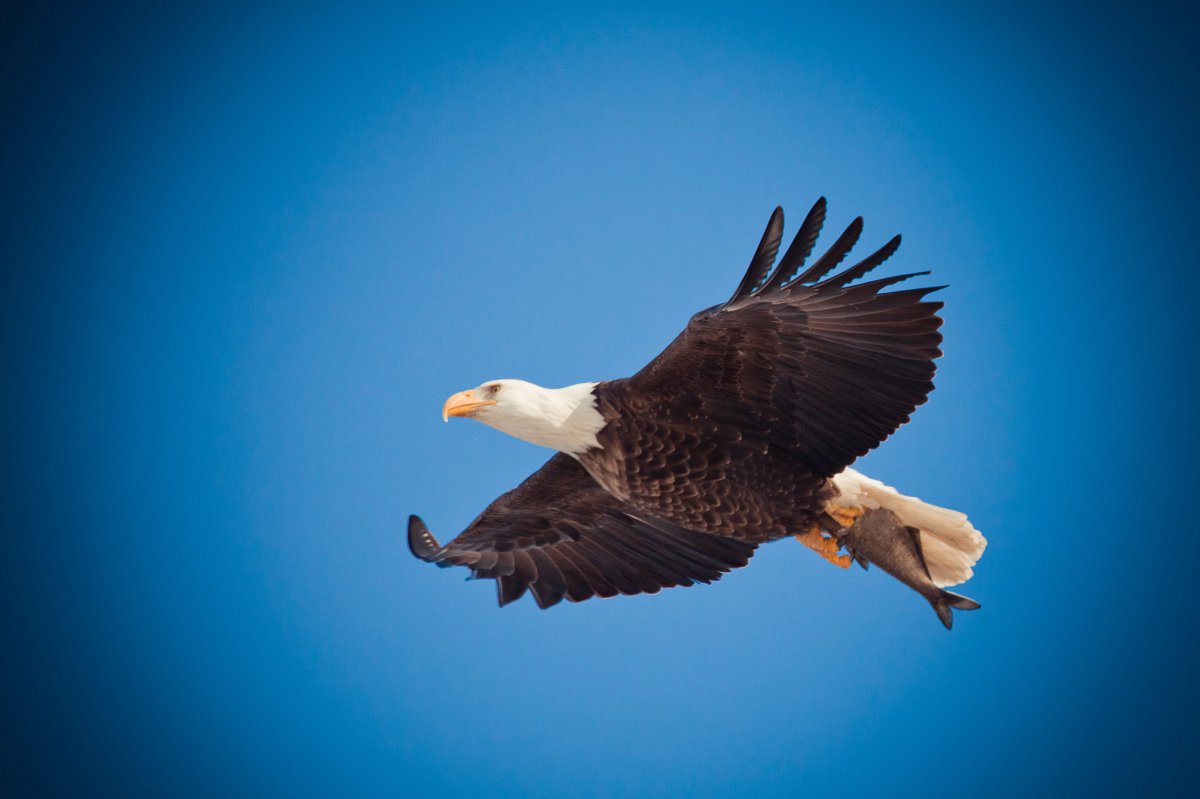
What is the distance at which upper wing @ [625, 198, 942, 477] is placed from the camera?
17.1ft

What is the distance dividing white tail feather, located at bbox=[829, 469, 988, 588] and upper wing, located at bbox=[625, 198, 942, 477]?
443 mm

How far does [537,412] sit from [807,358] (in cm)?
142

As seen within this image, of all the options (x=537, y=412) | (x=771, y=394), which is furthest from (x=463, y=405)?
(x=771, y=394)

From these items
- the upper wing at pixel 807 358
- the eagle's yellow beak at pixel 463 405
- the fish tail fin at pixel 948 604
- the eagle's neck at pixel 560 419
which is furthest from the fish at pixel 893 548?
the eagle's yellow beak at pixel 463 405

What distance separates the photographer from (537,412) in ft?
18.8

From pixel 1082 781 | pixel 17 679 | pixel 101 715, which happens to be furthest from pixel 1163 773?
pixel 17 679

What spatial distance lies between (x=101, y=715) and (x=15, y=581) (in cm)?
177

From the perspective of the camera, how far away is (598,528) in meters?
6.69

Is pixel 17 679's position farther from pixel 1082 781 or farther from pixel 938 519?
pixel 1082 781

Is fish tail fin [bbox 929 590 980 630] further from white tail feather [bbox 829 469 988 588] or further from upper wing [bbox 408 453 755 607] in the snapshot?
upper wing [bbox 408 453 755 607]

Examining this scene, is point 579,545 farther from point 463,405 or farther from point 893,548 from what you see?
point 893,548

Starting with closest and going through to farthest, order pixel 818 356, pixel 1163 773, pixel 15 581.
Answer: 1. pixel 818 356
2. pixel 1163 773
3. pixel 15 581

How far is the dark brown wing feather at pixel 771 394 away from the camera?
5293mm

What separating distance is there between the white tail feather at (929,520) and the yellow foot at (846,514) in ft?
0.06
